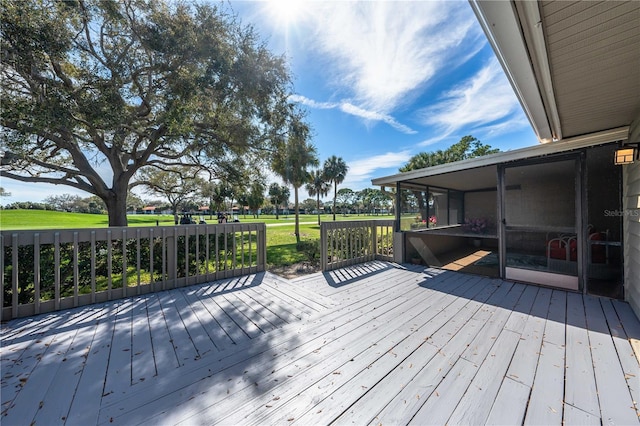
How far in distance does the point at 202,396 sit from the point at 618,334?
12.4 feet

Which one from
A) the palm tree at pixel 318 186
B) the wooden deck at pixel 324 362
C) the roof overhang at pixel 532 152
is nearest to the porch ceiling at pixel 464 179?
the roof overhang at pixel 532 152

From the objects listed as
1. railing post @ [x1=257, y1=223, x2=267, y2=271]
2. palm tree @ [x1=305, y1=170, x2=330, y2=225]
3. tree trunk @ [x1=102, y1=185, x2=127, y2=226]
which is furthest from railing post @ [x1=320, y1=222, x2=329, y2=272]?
palm tree @ [x1=305, y1=170, x2=330, y2=225]

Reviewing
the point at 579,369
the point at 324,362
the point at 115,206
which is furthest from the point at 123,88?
the point at 579,369

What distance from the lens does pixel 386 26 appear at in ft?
15.4

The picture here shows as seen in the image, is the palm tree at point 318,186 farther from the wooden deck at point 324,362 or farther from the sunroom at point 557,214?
the wooden deck at point 324,362

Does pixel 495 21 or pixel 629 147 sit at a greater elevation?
pixel 495 21

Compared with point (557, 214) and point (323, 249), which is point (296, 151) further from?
point (557, 214)

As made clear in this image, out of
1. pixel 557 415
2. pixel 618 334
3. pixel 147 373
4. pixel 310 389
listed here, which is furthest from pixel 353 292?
pixel 618 334

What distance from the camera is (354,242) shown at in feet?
17.2

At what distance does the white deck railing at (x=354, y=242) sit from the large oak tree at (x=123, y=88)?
177 inches

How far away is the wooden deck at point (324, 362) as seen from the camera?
4.65 ft

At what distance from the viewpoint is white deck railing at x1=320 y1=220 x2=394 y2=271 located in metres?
4.72

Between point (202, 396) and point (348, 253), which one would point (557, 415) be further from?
point (348, 253)

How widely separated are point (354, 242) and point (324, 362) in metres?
3.47
